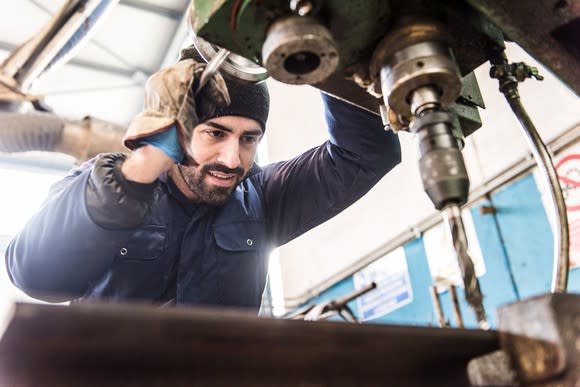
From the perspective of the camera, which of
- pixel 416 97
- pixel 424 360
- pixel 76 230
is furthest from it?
pixel 76 230

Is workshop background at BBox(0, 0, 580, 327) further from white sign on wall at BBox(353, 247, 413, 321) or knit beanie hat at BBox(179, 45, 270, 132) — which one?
knit beanie hat at BBox(179, 45, 270, 132)

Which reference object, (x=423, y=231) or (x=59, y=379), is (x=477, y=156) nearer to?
(x=423, y=231)

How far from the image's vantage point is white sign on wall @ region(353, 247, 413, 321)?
6.52ft

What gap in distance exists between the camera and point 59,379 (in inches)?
11.3

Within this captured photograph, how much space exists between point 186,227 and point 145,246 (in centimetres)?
12

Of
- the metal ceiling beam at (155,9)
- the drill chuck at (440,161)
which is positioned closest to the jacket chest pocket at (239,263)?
the drill chuck at (440,161)

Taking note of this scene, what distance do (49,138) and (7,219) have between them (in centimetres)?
209

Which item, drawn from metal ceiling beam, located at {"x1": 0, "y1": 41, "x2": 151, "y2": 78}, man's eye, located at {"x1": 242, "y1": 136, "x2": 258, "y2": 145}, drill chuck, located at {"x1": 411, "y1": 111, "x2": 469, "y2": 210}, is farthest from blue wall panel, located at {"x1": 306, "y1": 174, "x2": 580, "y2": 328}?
metal ceiling beam, located at {"x1": 0, "y1": 41, "x2": 151, "y2": 78}

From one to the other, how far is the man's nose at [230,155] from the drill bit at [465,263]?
2.75 ft

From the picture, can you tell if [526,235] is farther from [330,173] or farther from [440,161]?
[440,161]

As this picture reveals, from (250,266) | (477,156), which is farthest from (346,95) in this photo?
(477,156)

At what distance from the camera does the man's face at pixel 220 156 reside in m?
1.21

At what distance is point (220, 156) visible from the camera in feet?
4.19

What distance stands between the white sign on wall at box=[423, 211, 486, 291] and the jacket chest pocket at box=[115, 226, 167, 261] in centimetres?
89
